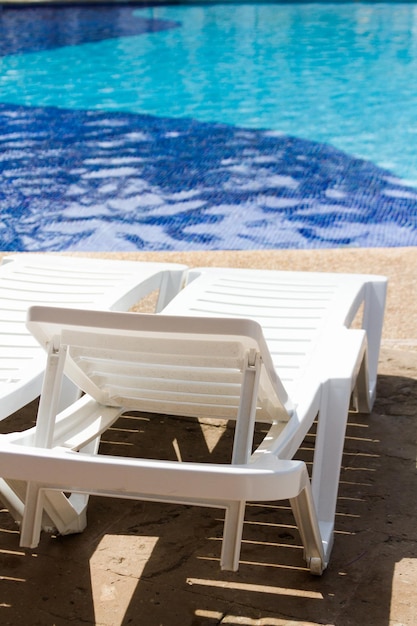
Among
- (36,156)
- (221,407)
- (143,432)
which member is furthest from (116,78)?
(221,407)

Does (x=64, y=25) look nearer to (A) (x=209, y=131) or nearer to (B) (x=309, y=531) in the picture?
(A) (x=209, y=131)

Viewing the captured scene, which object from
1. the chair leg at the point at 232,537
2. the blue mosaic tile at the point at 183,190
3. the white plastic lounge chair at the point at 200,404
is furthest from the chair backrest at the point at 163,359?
the blue mosaic tile at the point at 183,190

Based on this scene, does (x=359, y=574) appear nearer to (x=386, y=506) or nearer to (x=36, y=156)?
(x=386, y=506)

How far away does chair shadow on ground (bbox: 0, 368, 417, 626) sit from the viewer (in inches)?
91.9

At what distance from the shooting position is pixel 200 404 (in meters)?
2.60

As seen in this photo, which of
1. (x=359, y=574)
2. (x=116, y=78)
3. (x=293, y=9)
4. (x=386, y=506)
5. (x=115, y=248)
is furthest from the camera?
(x=293, y=9)

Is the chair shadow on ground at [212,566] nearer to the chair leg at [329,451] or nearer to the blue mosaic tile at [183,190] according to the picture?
the chair leg at [329,451]

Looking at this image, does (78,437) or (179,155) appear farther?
(179,155)

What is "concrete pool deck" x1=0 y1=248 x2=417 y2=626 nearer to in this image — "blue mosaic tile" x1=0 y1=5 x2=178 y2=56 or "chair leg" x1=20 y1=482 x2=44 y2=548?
"chair leg" x1=20 y1=482 x2=44 y2=548

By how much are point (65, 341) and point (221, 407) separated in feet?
1.80

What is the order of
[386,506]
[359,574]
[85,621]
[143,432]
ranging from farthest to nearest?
[143,432] < [386,506] < [359,574] < [85,621]

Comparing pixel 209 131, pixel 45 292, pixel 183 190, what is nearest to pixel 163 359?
pixel 45 292

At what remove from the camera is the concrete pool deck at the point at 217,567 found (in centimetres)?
233

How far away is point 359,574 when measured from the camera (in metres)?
2.51
